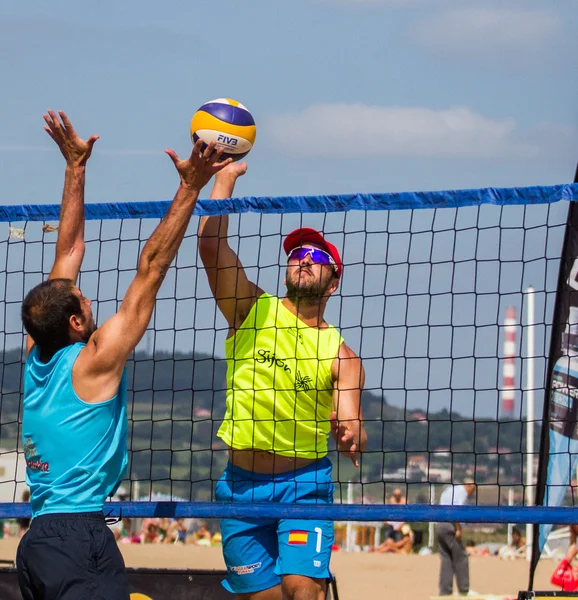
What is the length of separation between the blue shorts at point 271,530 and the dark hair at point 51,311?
4.68 ft

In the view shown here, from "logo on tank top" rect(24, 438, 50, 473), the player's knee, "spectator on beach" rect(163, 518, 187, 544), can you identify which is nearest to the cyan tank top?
"logo on tank top" rect(24, 438, 50, 473)

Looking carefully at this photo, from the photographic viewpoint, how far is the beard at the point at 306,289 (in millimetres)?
5422

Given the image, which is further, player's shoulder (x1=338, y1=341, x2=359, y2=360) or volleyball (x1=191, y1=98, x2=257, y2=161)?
volleyball (x1=191, y1=98, x2=257, y2=161)

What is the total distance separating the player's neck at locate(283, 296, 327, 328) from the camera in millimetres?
5481

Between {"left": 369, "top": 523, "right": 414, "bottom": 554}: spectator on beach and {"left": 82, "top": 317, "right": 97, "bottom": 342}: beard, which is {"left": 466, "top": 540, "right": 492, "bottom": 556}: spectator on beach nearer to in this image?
{"left": 369, "top": 523, "right": 414, "bottom": 554}: spectator on beach

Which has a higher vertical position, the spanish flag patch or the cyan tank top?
the cyan tank top

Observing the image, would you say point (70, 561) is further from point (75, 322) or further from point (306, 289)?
point (306, 289)

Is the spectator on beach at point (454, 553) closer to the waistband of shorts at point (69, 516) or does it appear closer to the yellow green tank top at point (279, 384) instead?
the yellow green tank top at point (279, 384)

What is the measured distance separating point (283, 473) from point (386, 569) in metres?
13.3

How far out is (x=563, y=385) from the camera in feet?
22.0

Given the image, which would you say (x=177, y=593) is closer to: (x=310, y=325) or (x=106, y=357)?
(x=310, y=325)

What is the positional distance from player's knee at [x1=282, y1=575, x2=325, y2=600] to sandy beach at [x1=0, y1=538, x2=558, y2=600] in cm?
853

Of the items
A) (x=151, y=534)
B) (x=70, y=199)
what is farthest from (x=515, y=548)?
(x=70, y=199)

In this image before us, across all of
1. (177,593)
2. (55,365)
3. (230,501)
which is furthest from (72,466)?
(177,593)
